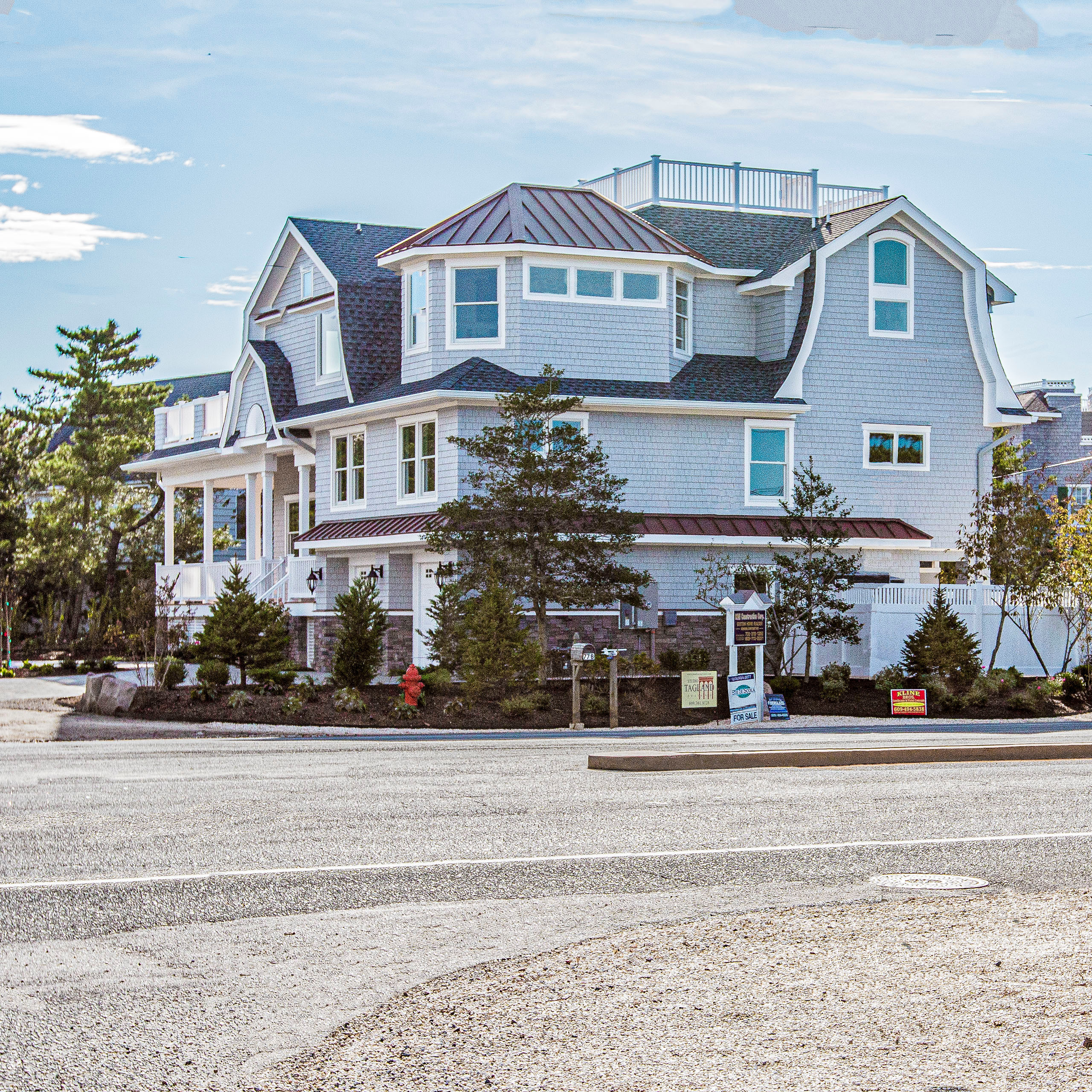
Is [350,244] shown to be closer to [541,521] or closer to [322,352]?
[322,352]

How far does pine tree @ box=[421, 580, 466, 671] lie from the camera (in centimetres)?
2517

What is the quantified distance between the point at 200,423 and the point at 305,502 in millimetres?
6656

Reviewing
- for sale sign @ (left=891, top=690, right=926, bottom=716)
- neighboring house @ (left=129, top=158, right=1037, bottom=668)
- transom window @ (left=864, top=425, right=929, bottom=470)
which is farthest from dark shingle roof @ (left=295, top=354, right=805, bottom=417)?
for sale sign @ (left=891, top=690, right=926, bottom=716)

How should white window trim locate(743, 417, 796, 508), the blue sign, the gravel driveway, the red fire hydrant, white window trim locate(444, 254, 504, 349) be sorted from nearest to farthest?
the gravel driveway
the red fire hydrant
the blue sign
white window trim locate(444, 254, 504, 349)
white window trim locate(743, 417, 796, 508)

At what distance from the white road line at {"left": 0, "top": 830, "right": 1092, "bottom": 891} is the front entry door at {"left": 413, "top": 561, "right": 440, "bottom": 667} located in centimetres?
2088

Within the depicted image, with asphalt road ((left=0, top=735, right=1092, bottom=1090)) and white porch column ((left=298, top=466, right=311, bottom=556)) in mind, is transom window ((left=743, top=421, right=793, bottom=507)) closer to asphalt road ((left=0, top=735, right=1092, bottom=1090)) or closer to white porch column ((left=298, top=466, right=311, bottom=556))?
white porch column ((left=298, top=466, right=311, bottom=556))

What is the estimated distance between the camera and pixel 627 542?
2645 centimetres

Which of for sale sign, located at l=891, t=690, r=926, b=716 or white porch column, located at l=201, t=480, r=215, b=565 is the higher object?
white porch column, located at l=201, t=480, r=215, b=565

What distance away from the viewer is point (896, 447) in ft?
113

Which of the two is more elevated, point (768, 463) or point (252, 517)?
point (768, 463)

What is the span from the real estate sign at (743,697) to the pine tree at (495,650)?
3.28m

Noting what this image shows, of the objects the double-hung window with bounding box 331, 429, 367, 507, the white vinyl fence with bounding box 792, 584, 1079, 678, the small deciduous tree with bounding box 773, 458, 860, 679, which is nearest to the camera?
the small deciduous tree with bounding box 773, 458, 860, 679

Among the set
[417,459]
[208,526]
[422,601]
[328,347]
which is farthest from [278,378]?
[422,601]

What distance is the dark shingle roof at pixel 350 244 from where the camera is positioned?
34.8 metres
